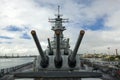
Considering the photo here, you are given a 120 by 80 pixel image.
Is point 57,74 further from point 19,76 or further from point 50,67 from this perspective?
point 50,67

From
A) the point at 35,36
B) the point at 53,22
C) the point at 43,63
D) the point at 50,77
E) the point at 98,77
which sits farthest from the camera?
the point at 53,22

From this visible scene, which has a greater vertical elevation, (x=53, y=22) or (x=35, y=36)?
(x=53, y=22)

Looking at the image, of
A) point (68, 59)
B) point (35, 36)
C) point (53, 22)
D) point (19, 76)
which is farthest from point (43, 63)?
point (53, 22)

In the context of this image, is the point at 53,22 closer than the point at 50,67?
No

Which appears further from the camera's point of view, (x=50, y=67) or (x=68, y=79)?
(x=50, y=67)

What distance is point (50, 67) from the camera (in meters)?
11.6

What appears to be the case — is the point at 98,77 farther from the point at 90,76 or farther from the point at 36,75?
the point at 36,75

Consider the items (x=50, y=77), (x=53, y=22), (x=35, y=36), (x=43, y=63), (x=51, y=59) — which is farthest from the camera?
(x=53, y=22)

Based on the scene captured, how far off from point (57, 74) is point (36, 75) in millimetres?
429

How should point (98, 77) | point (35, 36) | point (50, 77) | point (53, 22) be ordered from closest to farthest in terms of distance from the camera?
point (50, 77) < point (98, 77) < point (35, 36) < point (53, 22)

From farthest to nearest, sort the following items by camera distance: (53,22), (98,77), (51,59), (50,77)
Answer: (53,22) → (51,59) → (98,77) → (50,77)

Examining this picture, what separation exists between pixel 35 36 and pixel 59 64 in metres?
4.16

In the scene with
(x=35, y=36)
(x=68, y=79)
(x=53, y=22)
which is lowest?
(x=68, y=79)

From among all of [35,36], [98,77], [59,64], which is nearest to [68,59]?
[59,64]
